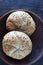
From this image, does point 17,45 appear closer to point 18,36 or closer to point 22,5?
point 18,36

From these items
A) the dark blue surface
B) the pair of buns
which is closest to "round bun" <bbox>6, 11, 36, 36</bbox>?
the pair of buns

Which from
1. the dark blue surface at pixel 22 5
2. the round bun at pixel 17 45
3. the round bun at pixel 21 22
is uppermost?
the dark blue surface at pixel 22 5

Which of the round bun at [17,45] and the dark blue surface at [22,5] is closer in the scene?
the round bun at [17,45]

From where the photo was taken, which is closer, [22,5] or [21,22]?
[21,22]

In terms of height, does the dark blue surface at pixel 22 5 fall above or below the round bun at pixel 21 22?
above

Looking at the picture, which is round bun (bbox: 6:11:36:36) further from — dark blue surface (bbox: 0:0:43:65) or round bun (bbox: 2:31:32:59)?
dark blue surface (bbox: 0:0:43:65)

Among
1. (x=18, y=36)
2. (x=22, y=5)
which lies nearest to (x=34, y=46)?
(x=18, y=36)

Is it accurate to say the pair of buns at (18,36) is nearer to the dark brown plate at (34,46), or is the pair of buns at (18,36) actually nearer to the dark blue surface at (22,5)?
the dark brown plate at (34,46)

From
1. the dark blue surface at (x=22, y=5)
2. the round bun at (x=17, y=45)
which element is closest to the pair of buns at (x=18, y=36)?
the round bun at (x=17, y=45)
